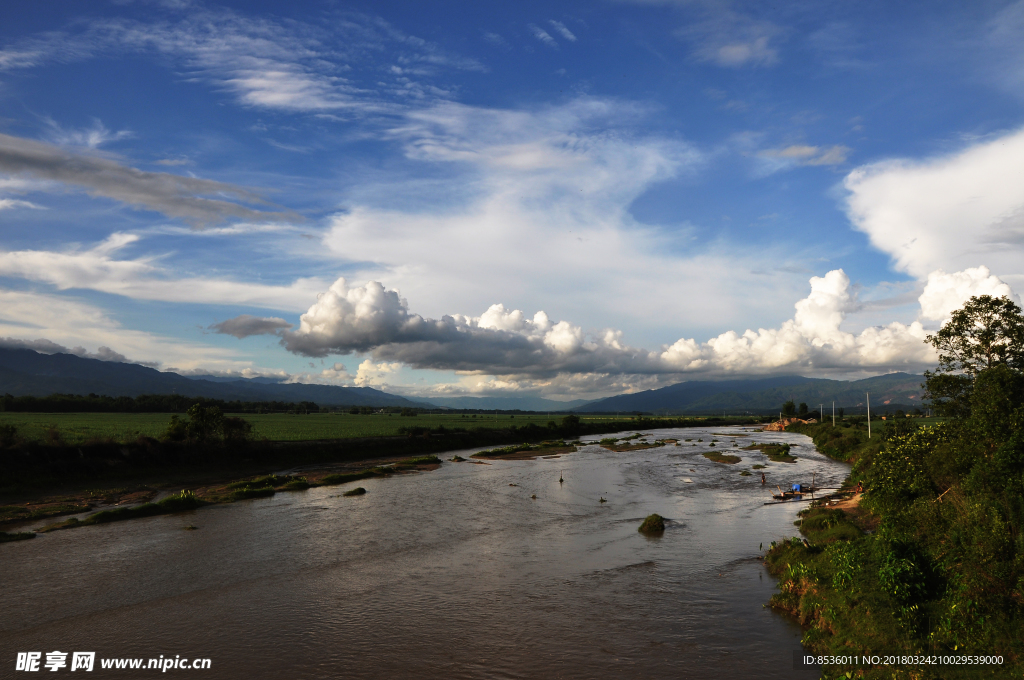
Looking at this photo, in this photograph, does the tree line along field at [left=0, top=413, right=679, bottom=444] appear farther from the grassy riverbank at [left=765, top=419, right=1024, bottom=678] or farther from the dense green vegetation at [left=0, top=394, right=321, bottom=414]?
the grassy riverbank at [left=765, top=419, right=1024, bottom=678]

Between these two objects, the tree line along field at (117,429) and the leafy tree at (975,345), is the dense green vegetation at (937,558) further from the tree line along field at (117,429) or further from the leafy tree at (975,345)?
the tree line along field at (117,429)

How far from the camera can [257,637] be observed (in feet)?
63.8

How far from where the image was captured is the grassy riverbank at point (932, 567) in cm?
1416

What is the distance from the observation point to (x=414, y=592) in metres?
23.9

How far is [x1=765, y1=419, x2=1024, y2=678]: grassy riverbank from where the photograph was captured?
14.2 meters

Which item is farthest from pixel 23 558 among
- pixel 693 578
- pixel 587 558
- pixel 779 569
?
pixel 779 569

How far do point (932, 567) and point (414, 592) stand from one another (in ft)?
62.4

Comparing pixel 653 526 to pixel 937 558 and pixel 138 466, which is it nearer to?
pixel 937 558

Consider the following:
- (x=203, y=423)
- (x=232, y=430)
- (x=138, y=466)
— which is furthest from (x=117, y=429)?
(x=138, y=466)

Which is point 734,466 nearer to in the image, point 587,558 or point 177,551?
point 587,558

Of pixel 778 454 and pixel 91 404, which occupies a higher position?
pixel 91 404

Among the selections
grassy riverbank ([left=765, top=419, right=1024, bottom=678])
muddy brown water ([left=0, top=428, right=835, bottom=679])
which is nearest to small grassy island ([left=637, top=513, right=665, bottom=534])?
muddy brown water ([left=0, top=428, right=835, bottom=679])

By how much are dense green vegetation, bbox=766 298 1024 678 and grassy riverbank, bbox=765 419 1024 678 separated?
3cm

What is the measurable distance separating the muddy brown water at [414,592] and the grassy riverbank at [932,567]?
75.0 inches
